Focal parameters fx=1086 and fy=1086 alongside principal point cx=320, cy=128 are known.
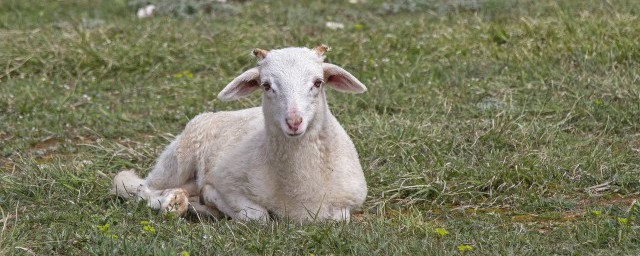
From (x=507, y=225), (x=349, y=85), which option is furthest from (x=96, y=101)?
(x=507, y=225)

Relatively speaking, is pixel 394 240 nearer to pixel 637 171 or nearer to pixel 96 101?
pixel 637 171

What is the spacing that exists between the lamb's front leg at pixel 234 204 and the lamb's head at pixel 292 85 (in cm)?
47

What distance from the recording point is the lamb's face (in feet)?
18.9

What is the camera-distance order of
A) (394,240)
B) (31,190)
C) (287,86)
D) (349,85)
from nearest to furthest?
(394,240) < (287,86) < (349,85) < (31,190)

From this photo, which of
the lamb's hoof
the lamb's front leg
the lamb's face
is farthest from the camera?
the lamb's hoof

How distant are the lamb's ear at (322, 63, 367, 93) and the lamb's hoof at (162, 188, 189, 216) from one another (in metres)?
1.10

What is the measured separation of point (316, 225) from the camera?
18.8 ft

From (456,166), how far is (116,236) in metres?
2.41

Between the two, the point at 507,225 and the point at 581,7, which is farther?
the point at 581,7

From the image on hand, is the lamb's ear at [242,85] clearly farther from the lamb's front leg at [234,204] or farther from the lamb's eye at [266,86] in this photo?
the lamb's front leg at [234,204]

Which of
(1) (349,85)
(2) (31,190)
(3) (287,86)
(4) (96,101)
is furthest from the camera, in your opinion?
(4) (96,101)

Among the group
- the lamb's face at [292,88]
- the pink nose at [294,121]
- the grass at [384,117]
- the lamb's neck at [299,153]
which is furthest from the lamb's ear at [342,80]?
the grass at [384,117]

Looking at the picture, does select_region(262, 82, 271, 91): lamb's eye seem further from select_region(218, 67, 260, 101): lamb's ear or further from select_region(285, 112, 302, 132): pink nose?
select_region(285, 112, 302, 132): pink nose

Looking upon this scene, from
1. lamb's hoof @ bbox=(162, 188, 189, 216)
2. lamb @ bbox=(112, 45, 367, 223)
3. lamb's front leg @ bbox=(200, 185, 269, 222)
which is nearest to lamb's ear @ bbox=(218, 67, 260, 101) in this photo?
lamb @ bbox=(112, 45, 367, 223)
